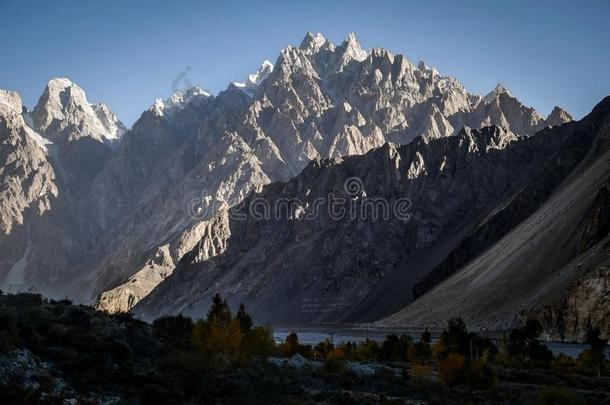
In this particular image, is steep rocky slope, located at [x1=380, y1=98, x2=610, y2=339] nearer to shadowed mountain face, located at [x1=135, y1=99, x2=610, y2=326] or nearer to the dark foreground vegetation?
shadowed mountain face, located at [x1=135, y1=99, x2=610, y2=326]

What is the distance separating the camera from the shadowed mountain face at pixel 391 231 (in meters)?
134

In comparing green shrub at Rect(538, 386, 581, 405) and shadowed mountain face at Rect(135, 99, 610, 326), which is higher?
shadowed mountain face at Rect(135, 99, 610, 326)

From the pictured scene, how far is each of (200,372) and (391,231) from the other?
467ft

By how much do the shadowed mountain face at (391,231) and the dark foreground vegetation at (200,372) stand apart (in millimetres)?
76336

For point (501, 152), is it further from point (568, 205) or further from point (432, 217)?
point (568, 205)

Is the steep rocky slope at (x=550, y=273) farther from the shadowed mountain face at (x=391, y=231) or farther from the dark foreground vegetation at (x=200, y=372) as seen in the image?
the dark foreground vegetation at (x=200, y=372)

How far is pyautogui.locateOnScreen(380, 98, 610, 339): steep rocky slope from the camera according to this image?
71188mm

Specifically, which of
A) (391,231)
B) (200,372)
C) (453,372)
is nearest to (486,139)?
(391,231)

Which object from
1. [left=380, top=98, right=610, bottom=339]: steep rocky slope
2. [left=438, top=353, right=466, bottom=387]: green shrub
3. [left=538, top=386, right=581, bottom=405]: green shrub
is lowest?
[left=538, top=386, right=581, bottom=405]: green shrub

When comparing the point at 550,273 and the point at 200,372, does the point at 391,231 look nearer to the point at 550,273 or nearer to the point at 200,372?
the point at 550,273

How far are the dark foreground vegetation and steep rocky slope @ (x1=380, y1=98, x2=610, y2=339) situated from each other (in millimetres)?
21254

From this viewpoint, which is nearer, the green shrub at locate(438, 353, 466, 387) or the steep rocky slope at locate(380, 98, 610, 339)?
the green shrub at locate(438, 353, 466, 387)

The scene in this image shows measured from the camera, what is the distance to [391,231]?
6683 inches

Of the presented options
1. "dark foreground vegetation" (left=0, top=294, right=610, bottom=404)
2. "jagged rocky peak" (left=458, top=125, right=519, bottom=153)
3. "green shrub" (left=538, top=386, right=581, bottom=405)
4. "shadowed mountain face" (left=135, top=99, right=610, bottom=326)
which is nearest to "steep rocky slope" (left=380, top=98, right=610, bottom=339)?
"shadowed mountain face" (left=135, top=99, right=610, bottom=326)
